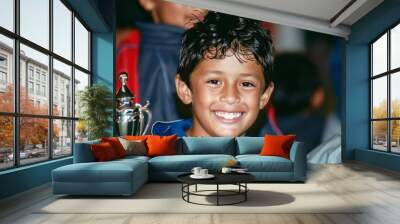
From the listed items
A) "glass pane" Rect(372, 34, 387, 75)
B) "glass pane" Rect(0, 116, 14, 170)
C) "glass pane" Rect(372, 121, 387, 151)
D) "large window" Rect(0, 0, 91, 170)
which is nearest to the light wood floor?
"glass pane" Rect(0, 116, 14, 170)

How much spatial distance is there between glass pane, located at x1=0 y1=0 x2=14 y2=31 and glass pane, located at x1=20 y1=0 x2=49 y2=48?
0.25 meters

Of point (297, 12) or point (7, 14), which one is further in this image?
point (297, 12)

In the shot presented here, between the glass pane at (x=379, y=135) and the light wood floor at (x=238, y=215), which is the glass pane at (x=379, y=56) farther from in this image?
the light wood floor at (x=238, y=215)

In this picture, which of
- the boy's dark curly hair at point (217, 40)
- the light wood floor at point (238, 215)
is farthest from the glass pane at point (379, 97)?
the light wood floor at point (238, 215)

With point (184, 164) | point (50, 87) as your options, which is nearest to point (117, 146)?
point (184, 164)

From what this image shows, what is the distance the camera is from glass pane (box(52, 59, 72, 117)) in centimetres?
643

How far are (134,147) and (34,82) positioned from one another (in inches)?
75.4

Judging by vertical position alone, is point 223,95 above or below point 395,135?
above

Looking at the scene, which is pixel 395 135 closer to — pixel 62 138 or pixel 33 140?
pixel 62 138

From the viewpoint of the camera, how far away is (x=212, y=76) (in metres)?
8.62

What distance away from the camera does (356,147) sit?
30.0 feet

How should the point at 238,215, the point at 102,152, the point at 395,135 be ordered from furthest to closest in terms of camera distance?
the point at 395,135, the point at 102,152, the point at 238,215

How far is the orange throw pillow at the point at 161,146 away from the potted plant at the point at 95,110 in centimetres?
154

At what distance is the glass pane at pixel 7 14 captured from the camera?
4.74m
